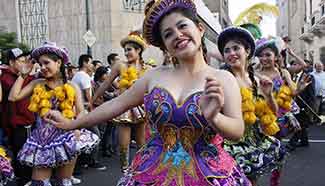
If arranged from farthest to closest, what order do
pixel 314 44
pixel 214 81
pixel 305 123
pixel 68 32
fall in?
pixel 314 44
pixel 68 32
pixel 305 123
pixel 214 81

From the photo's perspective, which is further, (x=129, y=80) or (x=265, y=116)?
(x=129, y=80)

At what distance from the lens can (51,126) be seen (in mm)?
4727

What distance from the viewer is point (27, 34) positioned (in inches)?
862

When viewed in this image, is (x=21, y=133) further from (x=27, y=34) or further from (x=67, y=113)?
(x=27, y=34)

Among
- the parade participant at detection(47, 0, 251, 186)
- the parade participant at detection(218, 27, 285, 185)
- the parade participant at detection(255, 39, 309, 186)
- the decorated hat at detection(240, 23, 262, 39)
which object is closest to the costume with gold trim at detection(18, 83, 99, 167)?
the parade participant at detection(218, 27, 285, 185)

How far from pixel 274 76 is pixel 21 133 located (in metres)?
3.42

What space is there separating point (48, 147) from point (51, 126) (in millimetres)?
212

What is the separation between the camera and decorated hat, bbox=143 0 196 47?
2.37m

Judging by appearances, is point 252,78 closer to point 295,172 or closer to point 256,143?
point 256,143

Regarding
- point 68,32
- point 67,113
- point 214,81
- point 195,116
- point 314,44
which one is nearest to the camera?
point 214,81

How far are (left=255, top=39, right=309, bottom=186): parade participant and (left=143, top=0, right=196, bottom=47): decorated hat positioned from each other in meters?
2.64

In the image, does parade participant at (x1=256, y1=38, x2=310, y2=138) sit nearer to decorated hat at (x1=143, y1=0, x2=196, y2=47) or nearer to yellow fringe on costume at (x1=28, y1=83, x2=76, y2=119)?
yellow fringe on costume at (x1=28, y1=83, x2=76, y2=119)

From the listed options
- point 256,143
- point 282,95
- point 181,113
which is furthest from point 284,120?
point 181,113

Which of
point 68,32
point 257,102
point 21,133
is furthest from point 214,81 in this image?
point 68,32
